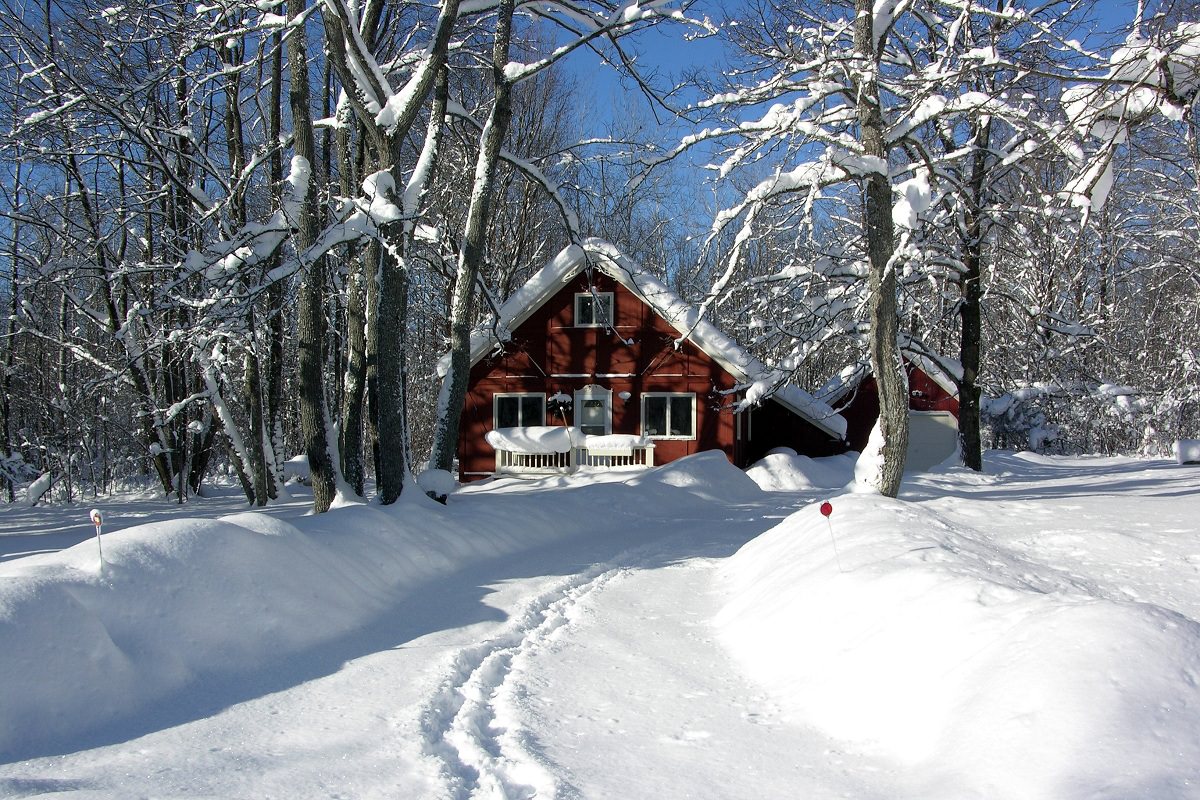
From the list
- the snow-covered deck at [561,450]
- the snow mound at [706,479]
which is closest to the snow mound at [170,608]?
the snow mound at [706,479]

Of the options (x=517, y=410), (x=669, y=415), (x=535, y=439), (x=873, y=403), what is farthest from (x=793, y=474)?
(x=873, y=403)

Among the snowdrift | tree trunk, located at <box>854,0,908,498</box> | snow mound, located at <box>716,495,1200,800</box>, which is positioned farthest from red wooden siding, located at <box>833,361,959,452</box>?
snow mound, located at <box>716,495,1200,800</box>

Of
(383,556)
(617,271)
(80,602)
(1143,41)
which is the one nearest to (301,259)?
(383,556)

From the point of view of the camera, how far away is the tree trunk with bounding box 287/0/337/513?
12.0 meters

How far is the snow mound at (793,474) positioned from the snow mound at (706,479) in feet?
5.17

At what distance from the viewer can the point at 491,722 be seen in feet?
14.8

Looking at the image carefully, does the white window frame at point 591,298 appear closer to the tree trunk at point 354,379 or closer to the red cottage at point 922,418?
the red cottage at point 922,418

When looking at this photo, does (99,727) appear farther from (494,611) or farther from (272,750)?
(494,611)

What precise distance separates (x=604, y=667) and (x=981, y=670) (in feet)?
8.20

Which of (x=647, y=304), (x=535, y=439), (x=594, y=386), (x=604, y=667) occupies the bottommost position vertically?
(x=604, y=667)

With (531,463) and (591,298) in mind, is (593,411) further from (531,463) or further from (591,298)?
(591,298)

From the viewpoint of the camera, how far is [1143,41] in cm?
493

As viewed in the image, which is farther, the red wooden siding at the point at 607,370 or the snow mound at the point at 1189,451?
the red wooden siding at the point at 607,370

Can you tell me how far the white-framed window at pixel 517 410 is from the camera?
78.3ft
